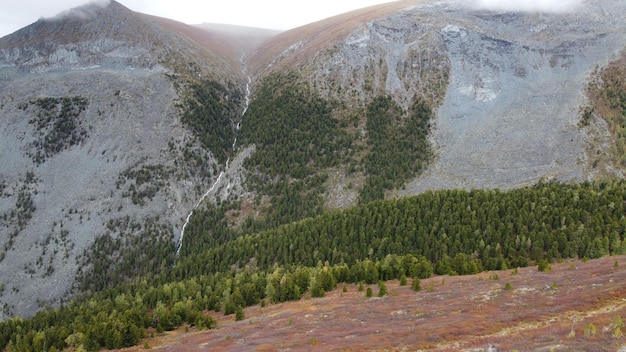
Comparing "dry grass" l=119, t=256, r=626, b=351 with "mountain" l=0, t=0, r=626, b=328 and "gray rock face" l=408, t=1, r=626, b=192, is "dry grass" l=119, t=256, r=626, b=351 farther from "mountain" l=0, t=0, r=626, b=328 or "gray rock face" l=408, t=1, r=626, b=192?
"gray rock face" l=408, t=1, r=626, b=192

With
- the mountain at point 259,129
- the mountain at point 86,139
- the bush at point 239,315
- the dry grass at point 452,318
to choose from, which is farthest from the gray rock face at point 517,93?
the mountain at point 86,139

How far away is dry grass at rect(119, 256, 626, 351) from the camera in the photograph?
28922 millimetres

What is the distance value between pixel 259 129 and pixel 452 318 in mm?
99335

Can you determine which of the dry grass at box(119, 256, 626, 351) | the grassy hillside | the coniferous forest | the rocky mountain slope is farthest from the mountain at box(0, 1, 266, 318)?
the dry grass at box(119, 256, 626, 351)

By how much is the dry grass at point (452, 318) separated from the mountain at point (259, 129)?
4831 cm

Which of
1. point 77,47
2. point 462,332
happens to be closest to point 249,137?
point 77,47

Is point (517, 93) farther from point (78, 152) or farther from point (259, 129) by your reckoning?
point (78, 152)

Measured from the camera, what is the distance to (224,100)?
14650cm

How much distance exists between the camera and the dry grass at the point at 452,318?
94.9 feet

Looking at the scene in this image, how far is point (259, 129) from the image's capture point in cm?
12800

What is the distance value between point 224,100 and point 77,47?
5920 centimetres

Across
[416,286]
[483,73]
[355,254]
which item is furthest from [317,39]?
[416,286]

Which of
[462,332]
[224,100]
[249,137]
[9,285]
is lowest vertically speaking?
[9,285]

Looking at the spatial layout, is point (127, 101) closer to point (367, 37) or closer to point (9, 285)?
point (9, 285)
